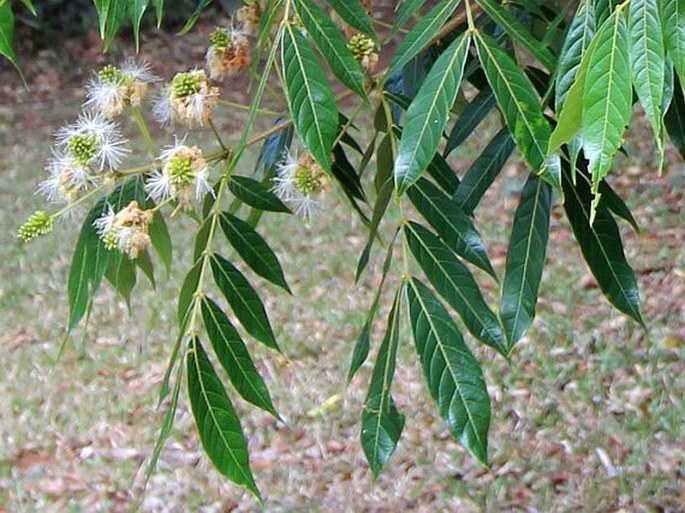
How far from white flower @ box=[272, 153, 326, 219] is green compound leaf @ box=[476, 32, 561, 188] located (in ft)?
0.71

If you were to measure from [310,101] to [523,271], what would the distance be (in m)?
0.28

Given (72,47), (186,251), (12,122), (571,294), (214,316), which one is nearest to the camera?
(214,316)

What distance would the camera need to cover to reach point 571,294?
326 centimetres

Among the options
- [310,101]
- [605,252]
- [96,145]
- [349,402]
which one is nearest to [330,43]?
[310,101]

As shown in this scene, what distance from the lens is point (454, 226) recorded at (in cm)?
104

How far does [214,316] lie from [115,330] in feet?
8.40

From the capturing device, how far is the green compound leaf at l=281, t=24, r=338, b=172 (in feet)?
2.88

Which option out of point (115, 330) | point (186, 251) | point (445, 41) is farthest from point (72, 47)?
point (445, 41)

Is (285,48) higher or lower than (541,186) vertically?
higher

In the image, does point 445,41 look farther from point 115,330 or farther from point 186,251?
point 186,251

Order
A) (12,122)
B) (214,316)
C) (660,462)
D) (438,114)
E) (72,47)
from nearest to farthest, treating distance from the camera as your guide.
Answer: (438,114), (214,316), (660,462), (12,122), (72,47)

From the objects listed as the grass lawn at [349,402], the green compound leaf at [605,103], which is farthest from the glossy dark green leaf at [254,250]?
the grass lawn at [349,402]

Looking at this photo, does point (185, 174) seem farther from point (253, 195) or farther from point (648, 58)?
point (648, 58)

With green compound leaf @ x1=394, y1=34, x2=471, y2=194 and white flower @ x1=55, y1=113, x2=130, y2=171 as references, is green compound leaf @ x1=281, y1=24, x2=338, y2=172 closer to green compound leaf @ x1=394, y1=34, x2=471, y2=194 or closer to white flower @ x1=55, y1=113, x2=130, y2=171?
green compound leaf @ x1=394, y1=34, x2=471, y2=194
